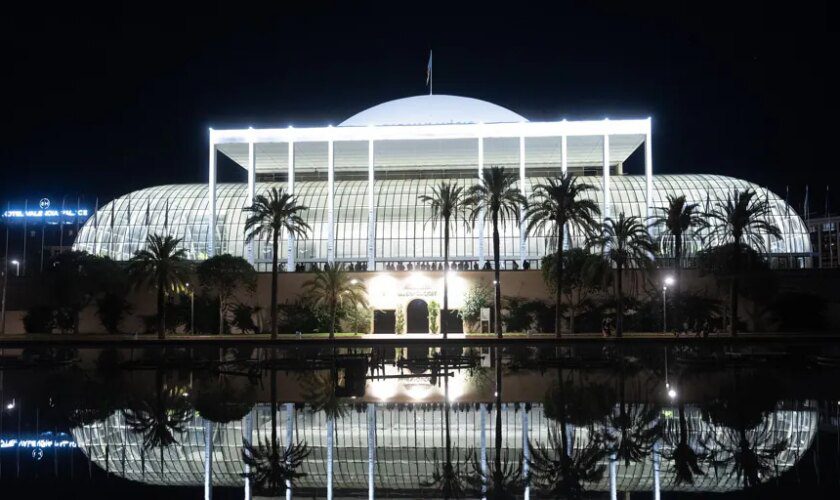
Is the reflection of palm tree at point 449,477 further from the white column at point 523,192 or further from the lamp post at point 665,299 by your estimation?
the white column at point 523,192

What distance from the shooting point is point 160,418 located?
18906 mm

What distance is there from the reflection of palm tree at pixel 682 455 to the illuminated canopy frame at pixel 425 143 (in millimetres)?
41656

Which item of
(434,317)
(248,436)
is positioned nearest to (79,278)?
(434,317)

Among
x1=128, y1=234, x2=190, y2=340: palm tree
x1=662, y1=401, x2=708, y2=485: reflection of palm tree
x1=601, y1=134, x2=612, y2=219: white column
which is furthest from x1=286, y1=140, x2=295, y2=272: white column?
x1=662, y1=401, x2=708, y2=485: reflection of palm tree

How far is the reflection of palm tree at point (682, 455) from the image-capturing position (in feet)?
42.3

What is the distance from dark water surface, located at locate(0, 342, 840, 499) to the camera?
12.6 meters

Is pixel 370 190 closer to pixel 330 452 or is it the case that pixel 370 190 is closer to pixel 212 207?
pixel 212 207

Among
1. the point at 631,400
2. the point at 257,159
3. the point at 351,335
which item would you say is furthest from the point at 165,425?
the point at 257,159

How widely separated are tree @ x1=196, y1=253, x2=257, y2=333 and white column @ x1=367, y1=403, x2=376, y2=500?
109ft

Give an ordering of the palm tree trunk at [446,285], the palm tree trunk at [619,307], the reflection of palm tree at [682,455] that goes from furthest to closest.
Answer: the palm tree trunk at [446,285]
the palm tree trunk at [619,307]
the reflection of palm tree at [682,455]

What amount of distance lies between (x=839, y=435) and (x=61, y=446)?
1575cm

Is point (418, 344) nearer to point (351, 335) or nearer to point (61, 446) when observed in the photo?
point (351, 335)

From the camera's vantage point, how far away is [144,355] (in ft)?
127

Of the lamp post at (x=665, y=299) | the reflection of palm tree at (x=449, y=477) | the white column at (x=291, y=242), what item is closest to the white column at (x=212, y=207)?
the white column at (x=291, y=242)
